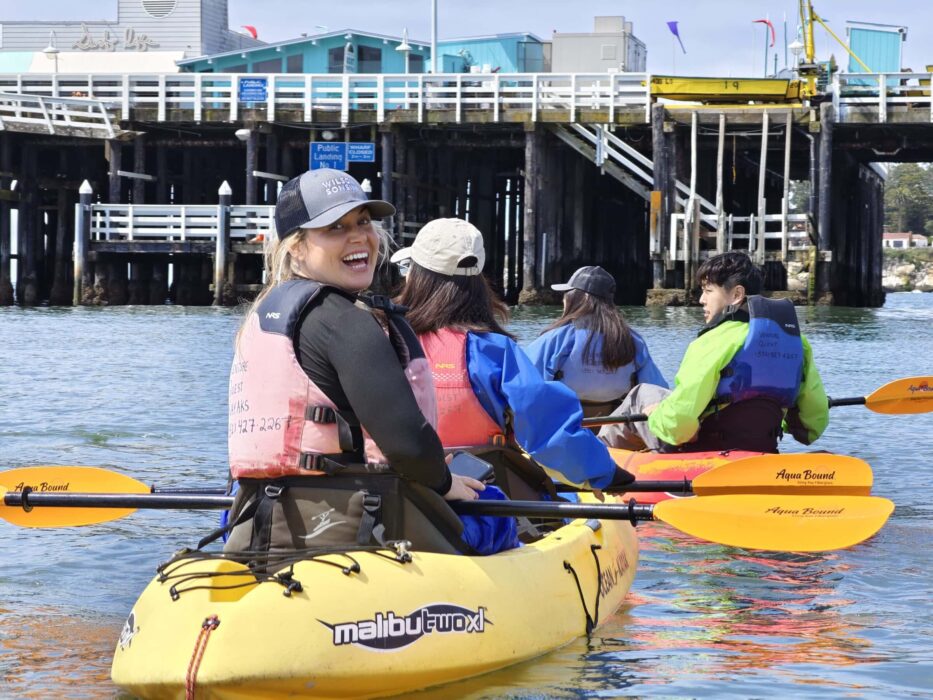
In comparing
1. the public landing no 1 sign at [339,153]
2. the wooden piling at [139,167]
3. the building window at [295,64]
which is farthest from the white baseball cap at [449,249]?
the building window at [295,64]

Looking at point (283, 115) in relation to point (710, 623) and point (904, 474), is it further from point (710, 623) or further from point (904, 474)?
point (710, 623)

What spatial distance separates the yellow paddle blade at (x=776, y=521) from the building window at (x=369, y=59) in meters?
37.8

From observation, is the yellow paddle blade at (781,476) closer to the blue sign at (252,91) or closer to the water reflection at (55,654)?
the water reflection at (55,654)

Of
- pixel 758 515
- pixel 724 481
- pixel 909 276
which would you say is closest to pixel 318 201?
pixel 758 515

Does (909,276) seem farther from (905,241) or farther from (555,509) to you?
(555,509)

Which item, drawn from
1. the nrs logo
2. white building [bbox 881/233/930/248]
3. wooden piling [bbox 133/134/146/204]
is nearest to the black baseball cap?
the nrs logo

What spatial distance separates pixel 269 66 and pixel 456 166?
9.66 meters

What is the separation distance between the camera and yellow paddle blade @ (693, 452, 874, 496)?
550cm

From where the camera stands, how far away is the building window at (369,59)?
4197cm

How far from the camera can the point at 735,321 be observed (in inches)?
292

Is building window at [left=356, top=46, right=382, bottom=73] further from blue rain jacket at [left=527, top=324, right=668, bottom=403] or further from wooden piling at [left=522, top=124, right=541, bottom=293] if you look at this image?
blue rain jacket at [left=527, top=324, right=668, bottom=403]

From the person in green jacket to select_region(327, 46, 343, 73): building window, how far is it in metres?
35.2

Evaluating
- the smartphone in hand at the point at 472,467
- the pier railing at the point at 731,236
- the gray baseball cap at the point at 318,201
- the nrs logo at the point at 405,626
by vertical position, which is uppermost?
the pier railing at the point at 731,236

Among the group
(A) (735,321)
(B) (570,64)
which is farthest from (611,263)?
(A) (735,321)
